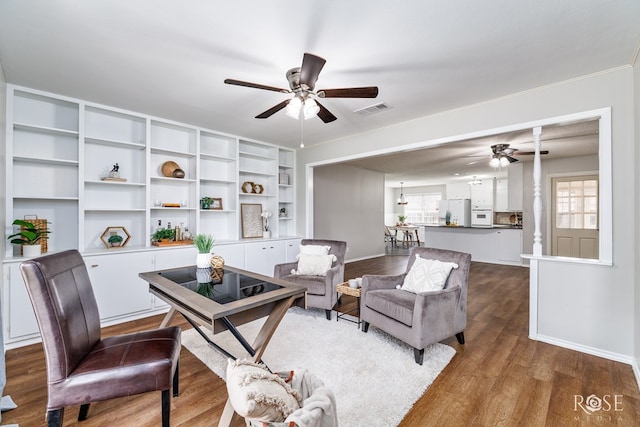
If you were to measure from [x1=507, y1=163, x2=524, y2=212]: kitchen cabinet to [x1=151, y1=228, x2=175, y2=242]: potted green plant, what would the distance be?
7.48 metres

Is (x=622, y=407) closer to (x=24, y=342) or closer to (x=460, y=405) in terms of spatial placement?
(x=460, y=405)

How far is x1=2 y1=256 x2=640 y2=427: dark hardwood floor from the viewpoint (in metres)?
1.77

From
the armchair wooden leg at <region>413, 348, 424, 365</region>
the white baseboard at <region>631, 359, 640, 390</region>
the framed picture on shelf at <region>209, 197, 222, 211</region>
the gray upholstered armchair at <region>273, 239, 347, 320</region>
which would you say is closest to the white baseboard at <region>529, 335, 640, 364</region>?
the white baseboard at <region>631, 359, 640, 390</region>

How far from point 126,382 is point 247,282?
40.8 inches

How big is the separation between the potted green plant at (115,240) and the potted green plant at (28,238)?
0.64 m

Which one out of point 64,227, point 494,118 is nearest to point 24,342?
point 64,227

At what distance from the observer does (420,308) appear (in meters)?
2.37

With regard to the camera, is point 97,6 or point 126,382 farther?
point 97,6

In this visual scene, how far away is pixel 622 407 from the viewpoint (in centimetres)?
189

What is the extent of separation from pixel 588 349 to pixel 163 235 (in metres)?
4.86

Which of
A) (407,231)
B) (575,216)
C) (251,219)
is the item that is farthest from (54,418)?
(407,231)

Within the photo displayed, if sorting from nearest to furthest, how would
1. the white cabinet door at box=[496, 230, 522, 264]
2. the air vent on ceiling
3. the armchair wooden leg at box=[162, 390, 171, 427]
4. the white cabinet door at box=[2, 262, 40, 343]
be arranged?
1. the armchair wooden leg at box=[162, 390, 171, 427]
2. the white cabinet door at box=[2, 262, 40, 343]
3. the air vent on ceiling
4. the white cabinet door at box=[496, 230, 522, 264]

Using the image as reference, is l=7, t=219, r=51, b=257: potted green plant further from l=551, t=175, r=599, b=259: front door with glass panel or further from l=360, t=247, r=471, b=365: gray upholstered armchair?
l=551, t=175, r=599, b=259: front door with glass panel

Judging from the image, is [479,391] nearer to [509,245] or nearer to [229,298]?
[229,298]
